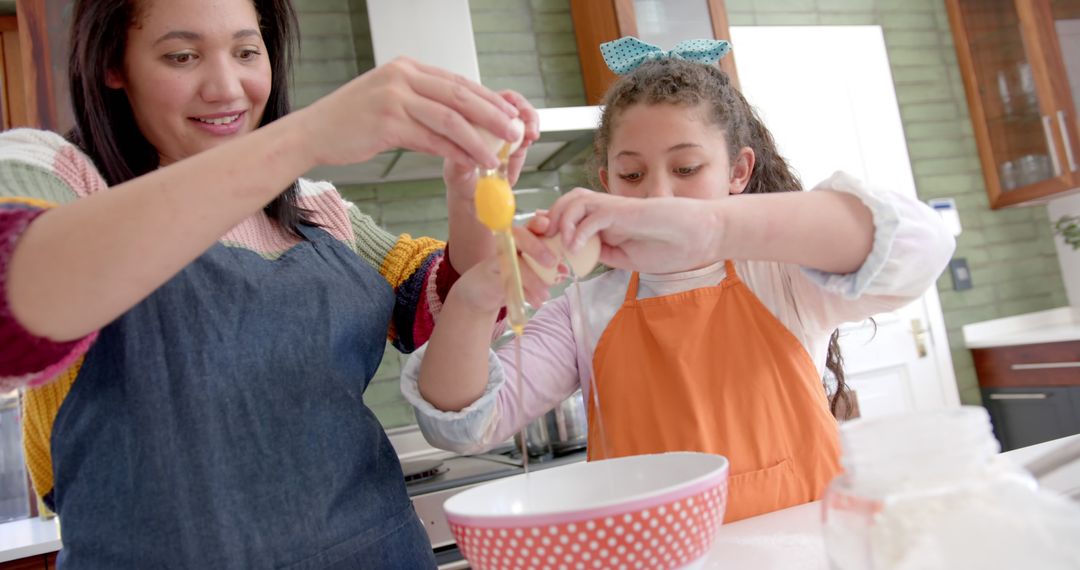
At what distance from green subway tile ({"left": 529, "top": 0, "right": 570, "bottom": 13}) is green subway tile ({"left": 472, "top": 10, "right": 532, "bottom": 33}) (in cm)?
4

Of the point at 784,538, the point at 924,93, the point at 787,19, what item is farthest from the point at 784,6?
the point at 784,538

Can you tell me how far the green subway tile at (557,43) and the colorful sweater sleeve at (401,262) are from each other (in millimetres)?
1959

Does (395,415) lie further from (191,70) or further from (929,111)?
(929,111)

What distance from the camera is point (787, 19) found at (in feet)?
10.8

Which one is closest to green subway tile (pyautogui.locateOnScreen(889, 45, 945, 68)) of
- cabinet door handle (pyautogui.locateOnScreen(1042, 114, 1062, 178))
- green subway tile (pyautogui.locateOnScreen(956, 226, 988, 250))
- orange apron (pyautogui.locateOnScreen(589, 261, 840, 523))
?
cabinet door handle (pyautogui.locateOnScreen(1042, 114, 1062, 178))

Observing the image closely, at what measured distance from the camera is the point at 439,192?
260 centimetres

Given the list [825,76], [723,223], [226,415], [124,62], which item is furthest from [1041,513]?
[825,76]

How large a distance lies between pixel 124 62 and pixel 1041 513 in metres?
0.91

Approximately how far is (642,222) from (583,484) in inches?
9.9

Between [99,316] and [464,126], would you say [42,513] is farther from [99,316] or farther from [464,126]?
[464,126]

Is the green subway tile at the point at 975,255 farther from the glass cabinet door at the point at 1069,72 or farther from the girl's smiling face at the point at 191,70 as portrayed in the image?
the girl's smiling face at the point at 191,70

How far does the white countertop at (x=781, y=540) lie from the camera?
0.60 meters

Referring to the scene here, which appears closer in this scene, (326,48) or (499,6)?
(326,48)

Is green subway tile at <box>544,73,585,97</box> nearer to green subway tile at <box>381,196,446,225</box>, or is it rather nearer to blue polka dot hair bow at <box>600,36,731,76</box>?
green subway tile at <box>381,196,446,225</box>
